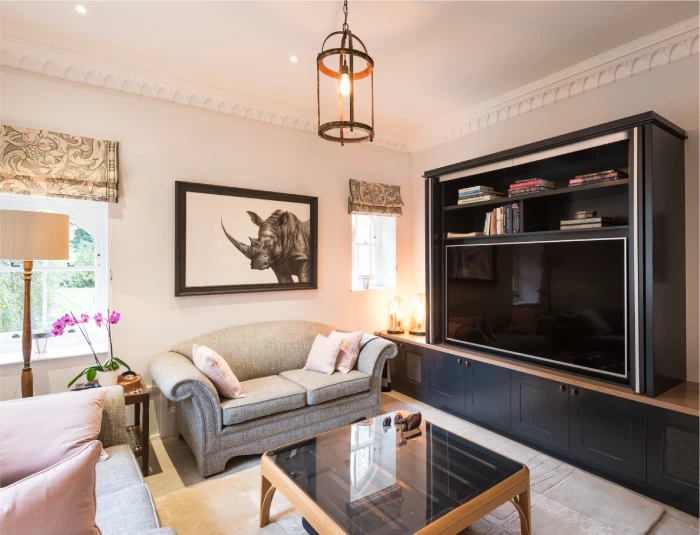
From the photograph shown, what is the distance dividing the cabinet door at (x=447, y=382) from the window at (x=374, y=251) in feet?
3.76

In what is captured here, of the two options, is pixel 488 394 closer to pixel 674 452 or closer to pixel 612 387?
pixel 612 387

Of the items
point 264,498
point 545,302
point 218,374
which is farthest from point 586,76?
point 264,498

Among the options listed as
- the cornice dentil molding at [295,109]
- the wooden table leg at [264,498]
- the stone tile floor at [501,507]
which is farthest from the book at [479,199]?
the wooden table leg at [264,498]

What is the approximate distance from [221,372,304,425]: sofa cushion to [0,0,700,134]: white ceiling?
8.20ft

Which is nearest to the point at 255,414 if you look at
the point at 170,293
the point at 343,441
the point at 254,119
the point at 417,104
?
the point at 343,441

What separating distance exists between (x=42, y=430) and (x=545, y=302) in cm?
319

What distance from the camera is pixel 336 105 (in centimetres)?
392

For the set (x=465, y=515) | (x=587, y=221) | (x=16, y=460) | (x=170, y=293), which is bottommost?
(x=465, y=515)

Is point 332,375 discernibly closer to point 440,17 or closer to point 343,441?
point 343,441

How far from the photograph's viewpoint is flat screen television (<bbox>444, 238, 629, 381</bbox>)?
8.80ft

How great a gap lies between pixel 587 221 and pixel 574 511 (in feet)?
6.00

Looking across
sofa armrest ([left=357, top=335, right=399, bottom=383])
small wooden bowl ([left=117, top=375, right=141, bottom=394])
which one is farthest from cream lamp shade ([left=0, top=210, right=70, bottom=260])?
sofa armrest ([left=357, top=335, right=399, bottom=383])

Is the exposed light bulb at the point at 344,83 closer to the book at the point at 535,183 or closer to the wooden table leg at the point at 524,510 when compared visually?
the book at the point at 535,183

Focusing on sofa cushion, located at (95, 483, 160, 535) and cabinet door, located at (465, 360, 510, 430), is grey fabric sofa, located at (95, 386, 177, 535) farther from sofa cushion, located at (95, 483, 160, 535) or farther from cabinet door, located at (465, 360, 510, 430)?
cabinet door, located at (465, 360, 510, 430)
